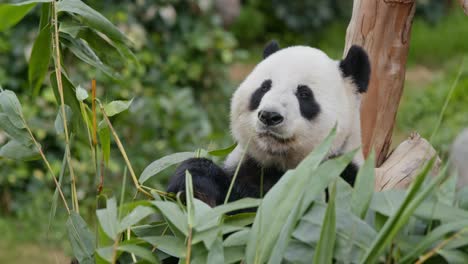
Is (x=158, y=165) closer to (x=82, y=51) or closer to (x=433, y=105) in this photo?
(x=82, y=51)

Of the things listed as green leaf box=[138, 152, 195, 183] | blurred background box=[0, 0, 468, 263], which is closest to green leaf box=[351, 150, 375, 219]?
green leaf box=[138, 152, 195, 183]

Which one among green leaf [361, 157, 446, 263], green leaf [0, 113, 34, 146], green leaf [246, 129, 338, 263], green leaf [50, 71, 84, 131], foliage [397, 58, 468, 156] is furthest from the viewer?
foliage [397, 58, 468, 156]

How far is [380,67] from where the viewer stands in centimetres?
308

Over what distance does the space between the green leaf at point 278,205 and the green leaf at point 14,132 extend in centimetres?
88

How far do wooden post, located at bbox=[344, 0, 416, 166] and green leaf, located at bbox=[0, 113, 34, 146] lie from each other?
4.16 feet

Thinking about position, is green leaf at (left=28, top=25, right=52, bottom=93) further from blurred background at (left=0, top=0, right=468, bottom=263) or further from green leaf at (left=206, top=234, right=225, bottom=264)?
blurred background at (left=0, top=0, right=468, bottom=263)

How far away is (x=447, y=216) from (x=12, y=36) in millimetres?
4304

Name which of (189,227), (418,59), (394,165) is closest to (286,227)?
(189,227)

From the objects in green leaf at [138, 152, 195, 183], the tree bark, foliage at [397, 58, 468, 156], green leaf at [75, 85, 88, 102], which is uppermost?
green leaf at [75, 85, 88, 102]

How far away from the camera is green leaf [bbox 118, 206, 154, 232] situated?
Result: 1.79 metres

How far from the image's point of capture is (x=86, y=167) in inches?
209

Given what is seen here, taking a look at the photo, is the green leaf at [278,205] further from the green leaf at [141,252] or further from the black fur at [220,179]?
the black fur at [220,179]

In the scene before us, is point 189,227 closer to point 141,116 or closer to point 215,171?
point 215,171

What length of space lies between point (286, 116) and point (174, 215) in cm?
79
